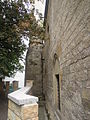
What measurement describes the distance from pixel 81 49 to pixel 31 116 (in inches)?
55.0

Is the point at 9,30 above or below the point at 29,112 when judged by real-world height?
above

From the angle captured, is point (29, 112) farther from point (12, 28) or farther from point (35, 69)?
point (35, 69)

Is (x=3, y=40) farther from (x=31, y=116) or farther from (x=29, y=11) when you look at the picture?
(x=31, y=116)

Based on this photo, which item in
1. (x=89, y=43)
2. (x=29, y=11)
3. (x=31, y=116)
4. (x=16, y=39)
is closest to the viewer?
(x=89, y=43)

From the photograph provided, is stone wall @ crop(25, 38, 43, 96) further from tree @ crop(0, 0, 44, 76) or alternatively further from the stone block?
the stone block

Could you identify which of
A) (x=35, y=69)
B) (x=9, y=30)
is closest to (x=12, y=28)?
(x=9, y=30)

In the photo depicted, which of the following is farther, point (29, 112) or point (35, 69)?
point (35, 69)

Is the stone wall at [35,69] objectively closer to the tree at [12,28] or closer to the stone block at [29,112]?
the tree at [12,28]

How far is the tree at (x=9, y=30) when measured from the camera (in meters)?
5.55

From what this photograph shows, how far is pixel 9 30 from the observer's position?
5750mm

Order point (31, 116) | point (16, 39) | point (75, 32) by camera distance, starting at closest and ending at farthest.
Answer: point (31, 116)
point (75, 32)
point (16, 39)

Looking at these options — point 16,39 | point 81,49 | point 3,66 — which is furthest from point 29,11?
point 81,49

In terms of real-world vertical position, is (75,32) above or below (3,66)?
above

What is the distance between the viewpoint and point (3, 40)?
231 inches
